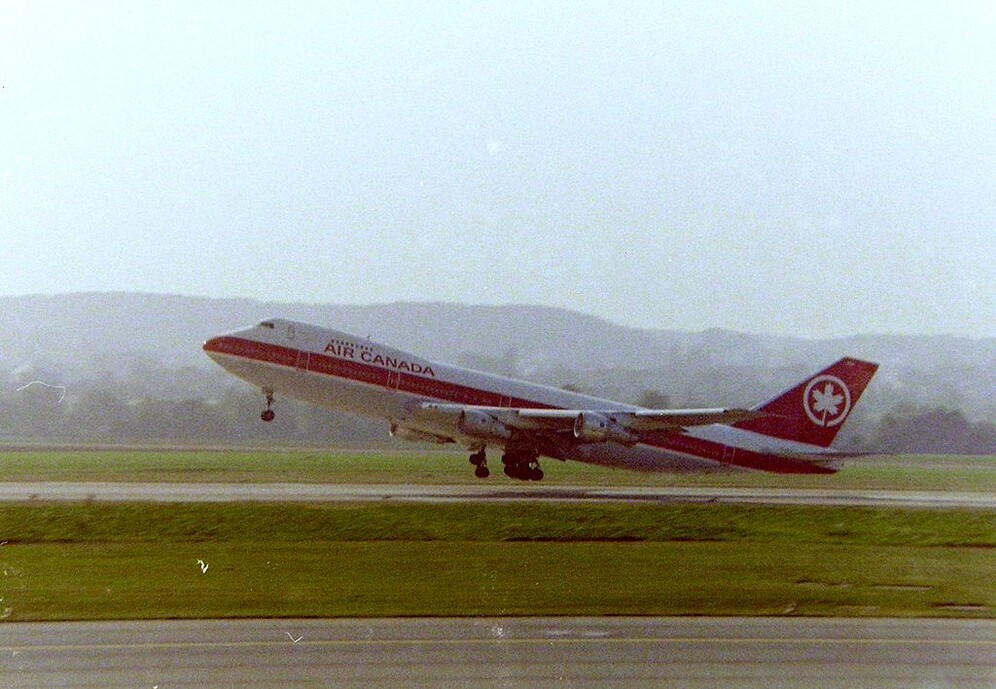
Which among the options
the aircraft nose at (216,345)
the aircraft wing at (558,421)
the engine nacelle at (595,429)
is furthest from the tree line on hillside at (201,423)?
the engine nacelle at (595,429)

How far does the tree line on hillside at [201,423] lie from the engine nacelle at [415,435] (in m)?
14.9

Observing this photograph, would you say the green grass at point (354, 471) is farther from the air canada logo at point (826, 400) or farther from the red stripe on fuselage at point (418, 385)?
the air canada logo at point (826, 400)

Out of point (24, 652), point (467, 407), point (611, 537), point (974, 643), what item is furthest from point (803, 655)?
point (467, 407)

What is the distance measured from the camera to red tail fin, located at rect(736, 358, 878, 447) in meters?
44.8

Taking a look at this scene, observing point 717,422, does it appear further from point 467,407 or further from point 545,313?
point 545,313

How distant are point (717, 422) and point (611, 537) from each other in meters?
11.4

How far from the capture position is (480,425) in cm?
4153

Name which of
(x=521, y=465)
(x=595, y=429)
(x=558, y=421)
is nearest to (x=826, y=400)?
(x=595, y=429)

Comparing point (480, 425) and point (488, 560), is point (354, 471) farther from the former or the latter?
point (488, 560)

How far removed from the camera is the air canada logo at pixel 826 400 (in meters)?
45.0

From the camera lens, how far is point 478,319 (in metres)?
89.9

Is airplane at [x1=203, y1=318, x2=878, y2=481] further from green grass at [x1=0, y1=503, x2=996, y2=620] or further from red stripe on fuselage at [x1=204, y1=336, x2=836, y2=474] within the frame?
green grass at [x1=0, y1=503, x2=996, y2=620]

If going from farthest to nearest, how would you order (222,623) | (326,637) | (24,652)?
1. (222,623)
2. (326,637)
3. (24,652)

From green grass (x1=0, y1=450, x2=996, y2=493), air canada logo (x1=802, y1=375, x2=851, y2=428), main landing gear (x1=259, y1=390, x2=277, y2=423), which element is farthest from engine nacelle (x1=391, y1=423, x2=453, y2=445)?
air canada logo (x1=802, y1=375, x2=851, y2=428)
